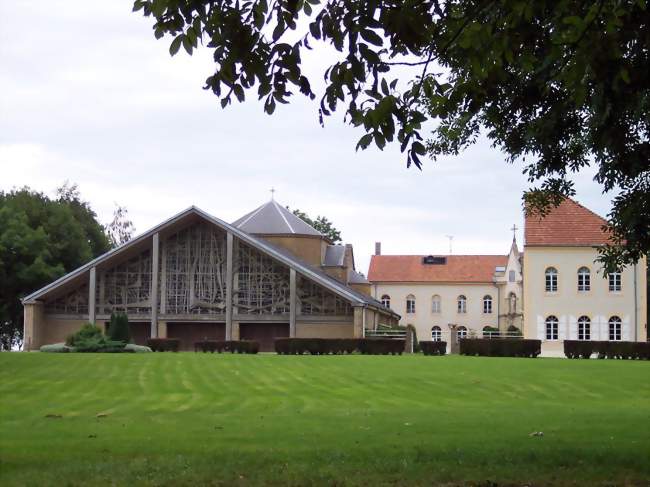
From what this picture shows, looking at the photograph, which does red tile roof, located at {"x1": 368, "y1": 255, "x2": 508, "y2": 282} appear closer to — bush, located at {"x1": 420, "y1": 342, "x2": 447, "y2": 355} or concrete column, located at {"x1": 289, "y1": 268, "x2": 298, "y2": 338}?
concrete column, located at {"x1": 289, "y1": 268, "x2": 298, "y2": 338}

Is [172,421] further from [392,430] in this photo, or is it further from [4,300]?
[4,300]

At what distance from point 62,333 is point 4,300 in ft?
36.1

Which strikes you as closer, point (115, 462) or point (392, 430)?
point (115, 462)

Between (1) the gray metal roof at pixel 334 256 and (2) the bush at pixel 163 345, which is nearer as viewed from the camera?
(2) the bush at pixel 163 345

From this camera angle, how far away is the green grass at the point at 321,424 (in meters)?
9.91

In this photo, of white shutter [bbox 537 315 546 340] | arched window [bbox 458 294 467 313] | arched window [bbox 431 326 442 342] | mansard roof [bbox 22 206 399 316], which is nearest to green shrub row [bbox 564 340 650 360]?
mansard roof [bbox 22 206 399 316]

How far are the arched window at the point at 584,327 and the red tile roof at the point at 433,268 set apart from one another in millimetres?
29418

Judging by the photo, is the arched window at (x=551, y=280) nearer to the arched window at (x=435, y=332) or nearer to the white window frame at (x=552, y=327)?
the white window frame at (x=552, y=327)

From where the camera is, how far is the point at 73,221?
70.3 metres

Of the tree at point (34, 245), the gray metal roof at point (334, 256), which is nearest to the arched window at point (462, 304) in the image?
the gray metal roof at point (334, 256)

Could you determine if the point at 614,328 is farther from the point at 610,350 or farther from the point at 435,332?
the point at 435,332

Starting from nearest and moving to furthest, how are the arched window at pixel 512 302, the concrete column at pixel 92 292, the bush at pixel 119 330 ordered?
the bush at pixel 119 330 → the concrete column at pixel 92 292 → the arched window at pixel 512 302

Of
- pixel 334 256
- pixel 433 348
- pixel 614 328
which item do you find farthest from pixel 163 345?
pixel 614 328

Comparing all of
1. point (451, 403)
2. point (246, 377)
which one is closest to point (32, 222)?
point (246, 377)
